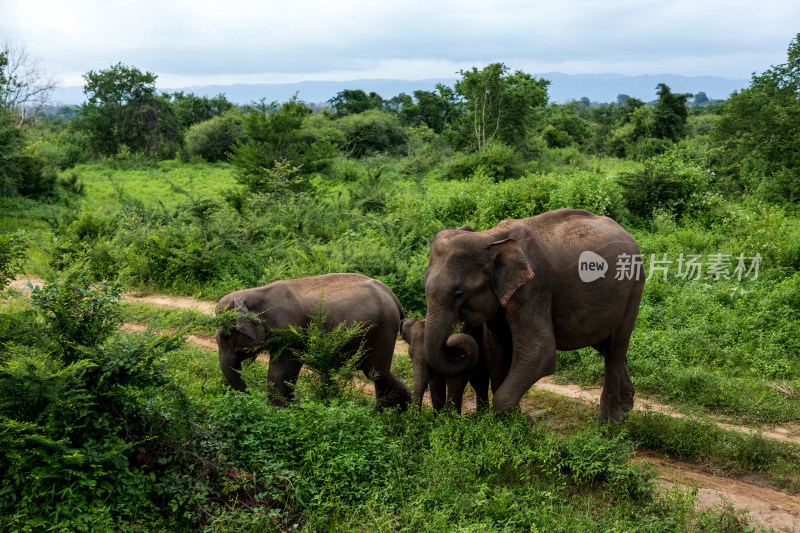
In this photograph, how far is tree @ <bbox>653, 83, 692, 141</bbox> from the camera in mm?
31875

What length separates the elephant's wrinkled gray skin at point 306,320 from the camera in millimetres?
7199

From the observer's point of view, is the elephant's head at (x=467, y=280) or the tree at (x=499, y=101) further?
the tree at (x=499, y=101)

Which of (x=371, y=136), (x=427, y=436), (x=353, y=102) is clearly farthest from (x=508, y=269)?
(x=353, y=102)

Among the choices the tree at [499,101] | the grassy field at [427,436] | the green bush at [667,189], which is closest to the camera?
the grassy field at [427,436]

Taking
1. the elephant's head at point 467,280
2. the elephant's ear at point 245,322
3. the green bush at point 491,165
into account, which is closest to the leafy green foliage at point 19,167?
the green bush at point 491,165

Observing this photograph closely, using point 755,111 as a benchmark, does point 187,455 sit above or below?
below

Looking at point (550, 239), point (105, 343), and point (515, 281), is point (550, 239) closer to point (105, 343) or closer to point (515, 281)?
point (515, 281)

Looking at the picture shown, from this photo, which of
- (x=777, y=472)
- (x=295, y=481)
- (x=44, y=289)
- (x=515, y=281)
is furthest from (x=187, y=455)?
(x=777, y=472)

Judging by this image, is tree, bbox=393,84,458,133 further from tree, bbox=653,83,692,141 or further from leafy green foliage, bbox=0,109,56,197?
leafy green foliage, bbox=0,109,56,197

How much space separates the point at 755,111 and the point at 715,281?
477 inches

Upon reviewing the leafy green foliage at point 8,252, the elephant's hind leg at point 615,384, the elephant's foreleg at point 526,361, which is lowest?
the elephant's hind leg at point 615,384

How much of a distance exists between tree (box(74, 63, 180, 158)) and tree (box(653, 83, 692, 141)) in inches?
1120

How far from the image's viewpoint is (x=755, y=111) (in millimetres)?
21109

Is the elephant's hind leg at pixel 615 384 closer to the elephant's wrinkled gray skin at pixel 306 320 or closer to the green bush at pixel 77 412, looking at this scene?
the elephant's wrinkled gray skin at pixel 306 320
